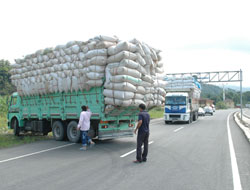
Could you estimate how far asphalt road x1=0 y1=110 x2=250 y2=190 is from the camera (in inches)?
226

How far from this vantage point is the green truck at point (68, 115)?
10.8m

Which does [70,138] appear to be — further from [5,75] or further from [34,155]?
[5,75]

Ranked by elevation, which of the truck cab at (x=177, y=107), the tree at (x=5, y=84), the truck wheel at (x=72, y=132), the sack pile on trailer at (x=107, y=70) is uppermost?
the tree at (x=5, y=84)

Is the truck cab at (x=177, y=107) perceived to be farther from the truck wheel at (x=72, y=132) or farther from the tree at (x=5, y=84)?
the tree at (x=5, y=84)

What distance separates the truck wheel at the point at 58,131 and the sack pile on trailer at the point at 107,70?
1.57 meters

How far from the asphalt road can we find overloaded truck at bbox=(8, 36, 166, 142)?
154 cm

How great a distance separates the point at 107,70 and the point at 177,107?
14185 millimetres

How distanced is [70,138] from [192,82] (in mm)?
15797

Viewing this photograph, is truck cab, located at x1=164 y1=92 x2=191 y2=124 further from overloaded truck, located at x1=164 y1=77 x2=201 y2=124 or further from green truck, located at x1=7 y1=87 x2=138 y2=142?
green truck, located at x1=7 y1=87 x2=138 y2=142

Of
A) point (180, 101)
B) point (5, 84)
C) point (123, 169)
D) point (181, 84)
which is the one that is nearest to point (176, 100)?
point (180, 101)

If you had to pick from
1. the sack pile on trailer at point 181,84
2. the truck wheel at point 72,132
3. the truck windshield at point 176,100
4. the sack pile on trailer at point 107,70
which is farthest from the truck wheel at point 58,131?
the sack pile on trailer at point 181,84

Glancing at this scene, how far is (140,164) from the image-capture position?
7.62 metres

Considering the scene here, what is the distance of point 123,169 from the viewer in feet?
23.1

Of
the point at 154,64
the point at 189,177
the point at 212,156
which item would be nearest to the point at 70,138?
the point at 154,64
